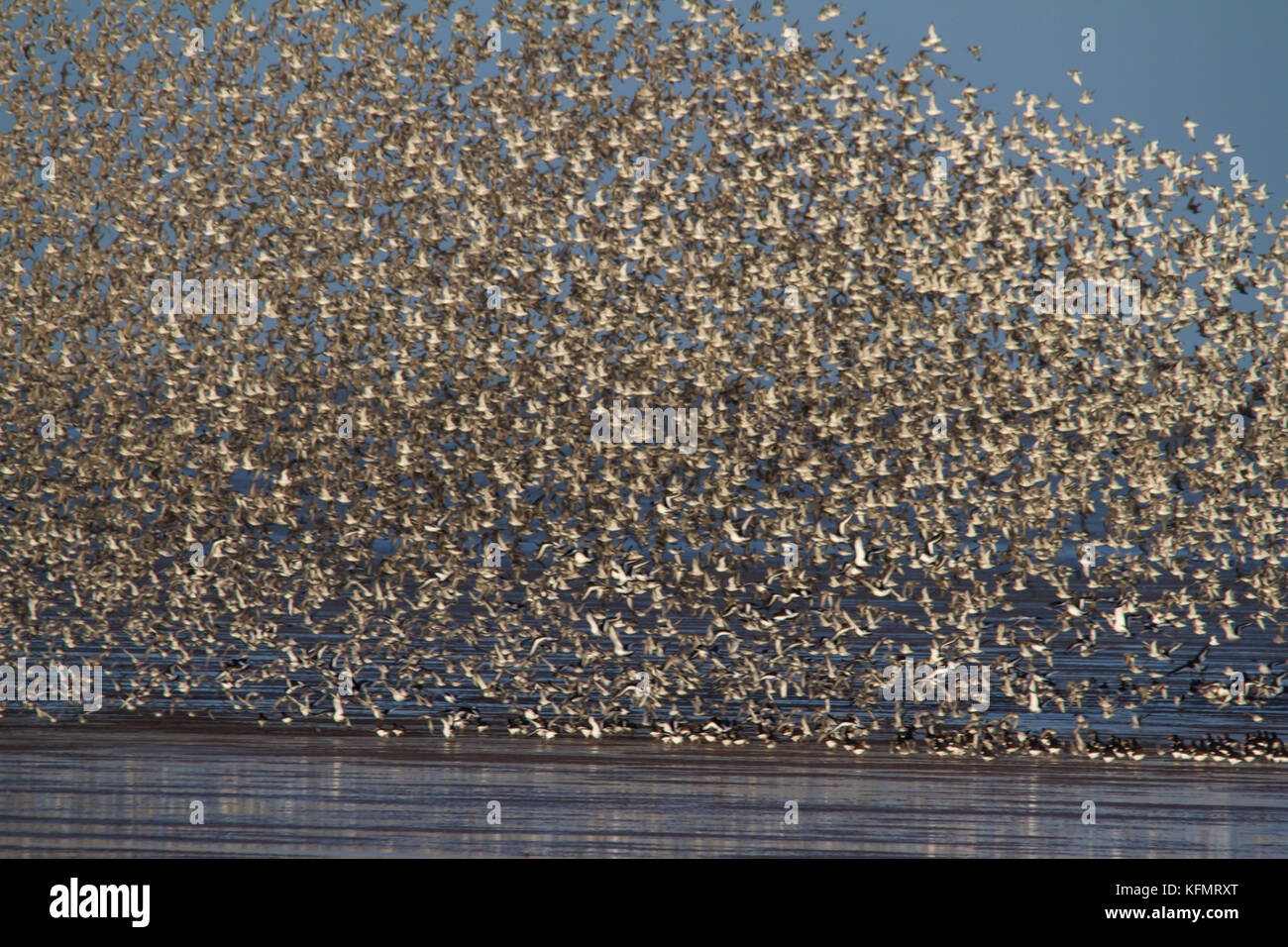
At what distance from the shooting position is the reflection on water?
5.01 meters

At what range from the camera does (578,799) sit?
563 centimetres

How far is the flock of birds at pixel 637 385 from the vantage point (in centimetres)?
671

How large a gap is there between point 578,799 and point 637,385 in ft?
6.56

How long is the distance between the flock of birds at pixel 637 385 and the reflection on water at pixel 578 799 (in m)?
0.38

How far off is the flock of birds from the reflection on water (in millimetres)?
377

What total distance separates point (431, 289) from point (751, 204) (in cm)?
149
